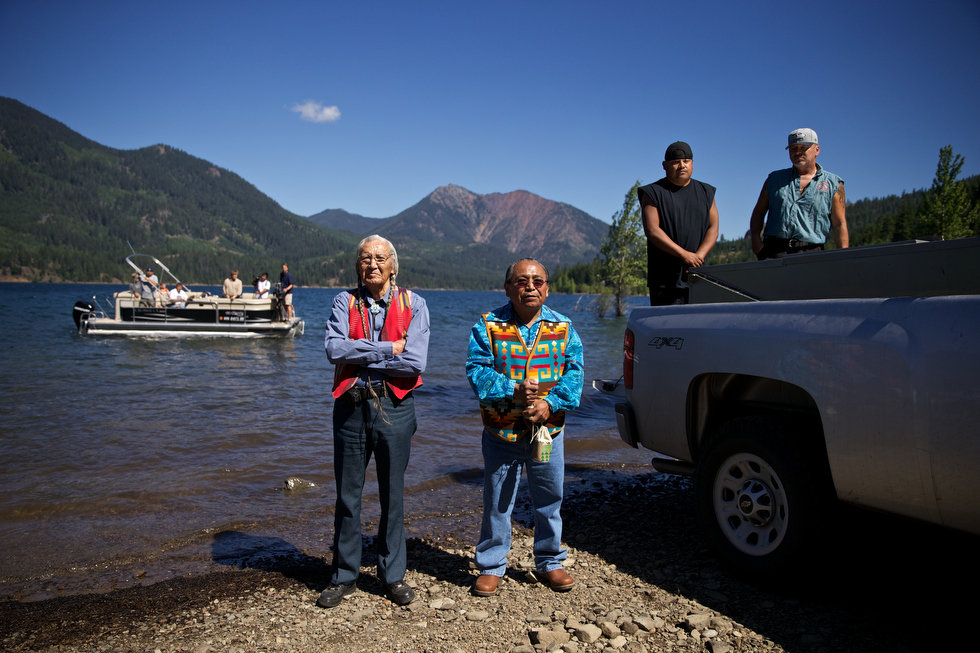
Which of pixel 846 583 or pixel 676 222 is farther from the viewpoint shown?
pixel 676 222

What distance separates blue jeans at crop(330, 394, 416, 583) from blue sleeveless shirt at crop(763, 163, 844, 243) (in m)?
3.63

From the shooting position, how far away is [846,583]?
11.4ft

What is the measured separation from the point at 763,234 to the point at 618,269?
50478 millimetres

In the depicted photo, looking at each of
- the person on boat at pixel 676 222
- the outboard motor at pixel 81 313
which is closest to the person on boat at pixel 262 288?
the outboard motor at pixel 81 313

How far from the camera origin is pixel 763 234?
17.2 feet

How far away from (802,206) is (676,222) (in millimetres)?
1046

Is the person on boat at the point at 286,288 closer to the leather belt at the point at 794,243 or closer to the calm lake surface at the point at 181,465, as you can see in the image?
the calm lake surface at the point at 181,465

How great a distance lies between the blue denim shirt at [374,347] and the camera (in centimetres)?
338

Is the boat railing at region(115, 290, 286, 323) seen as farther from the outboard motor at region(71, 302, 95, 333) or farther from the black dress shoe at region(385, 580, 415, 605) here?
the black dress shoe at region(385, 580, 415, 605)

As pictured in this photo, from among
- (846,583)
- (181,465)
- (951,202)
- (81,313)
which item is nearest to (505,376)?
(846,583)

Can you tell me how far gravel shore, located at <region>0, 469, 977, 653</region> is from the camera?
296cm

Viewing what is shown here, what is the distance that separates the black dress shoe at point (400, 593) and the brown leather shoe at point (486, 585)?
39 centimetres

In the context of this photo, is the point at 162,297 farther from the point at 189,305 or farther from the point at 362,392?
the point at 362,392

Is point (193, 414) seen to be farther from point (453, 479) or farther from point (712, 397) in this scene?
point (712, 397)
